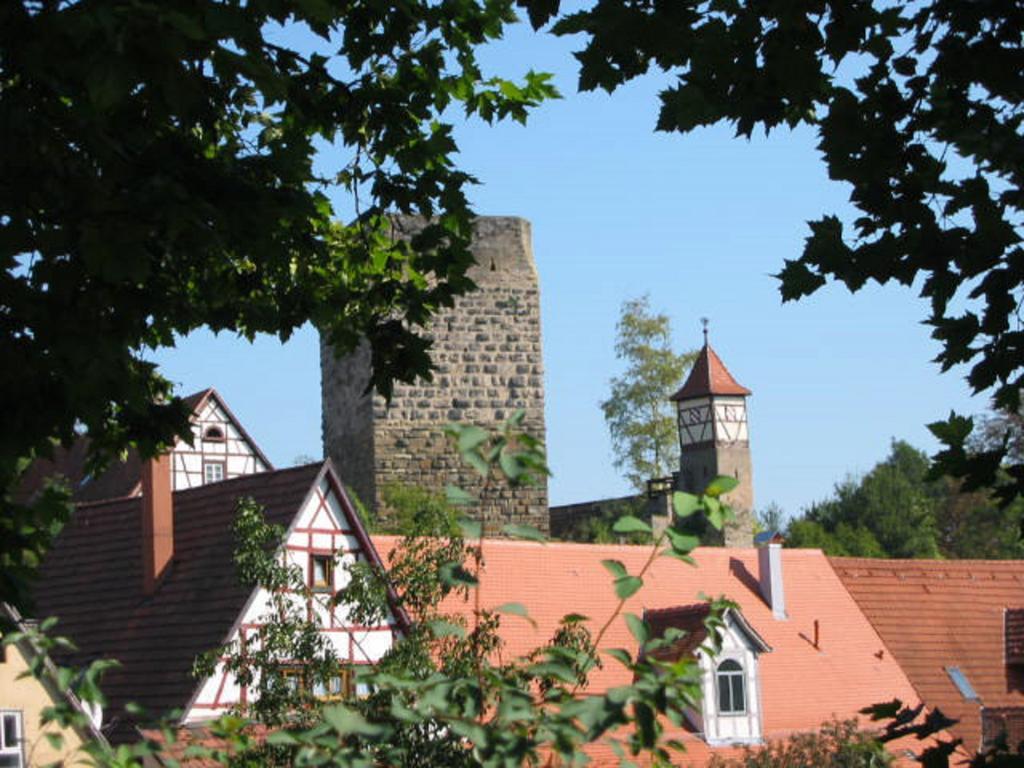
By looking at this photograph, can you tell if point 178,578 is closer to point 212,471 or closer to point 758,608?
point 758,608

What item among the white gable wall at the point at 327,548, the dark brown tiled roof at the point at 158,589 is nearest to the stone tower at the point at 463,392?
the dark brown tiled roof at the point at 158,589

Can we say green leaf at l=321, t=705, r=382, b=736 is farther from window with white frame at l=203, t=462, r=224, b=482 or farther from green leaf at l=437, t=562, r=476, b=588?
window with white frame at l=203, t=462, r=224, b=482

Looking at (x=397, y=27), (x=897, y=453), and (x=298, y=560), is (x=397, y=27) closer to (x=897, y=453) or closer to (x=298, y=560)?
(x=298, y=560)

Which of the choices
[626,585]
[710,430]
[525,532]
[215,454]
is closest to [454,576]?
[525,532]

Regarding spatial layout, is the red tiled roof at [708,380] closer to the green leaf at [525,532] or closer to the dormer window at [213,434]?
the dormer window at [213,434]

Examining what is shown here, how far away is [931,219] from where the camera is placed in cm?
420

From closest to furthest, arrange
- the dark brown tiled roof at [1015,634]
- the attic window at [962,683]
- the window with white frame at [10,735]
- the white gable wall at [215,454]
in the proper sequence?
the window with white frame at [10,735] < the attic window at [962,683] < the dark brown tiled roof at [1015,634] < the white gable wall at [215,454]

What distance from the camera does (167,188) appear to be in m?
4.33

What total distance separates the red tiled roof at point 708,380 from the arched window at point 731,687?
80.5ft

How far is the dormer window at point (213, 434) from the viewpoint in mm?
34500

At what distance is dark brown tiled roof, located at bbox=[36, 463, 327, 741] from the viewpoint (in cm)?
2097

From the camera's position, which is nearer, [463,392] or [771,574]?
[771,574]

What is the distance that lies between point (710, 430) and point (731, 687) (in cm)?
2478

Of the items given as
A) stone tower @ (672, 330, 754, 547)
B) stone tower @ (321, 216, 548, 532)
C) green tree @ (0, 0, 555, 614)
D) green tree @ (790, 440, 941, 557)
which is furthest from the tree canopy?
green tree @ (0, 0, 555, 614)
